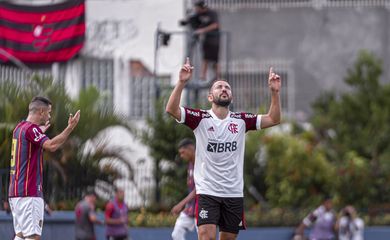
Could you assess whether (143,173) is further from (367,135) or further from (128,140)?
(367,135)

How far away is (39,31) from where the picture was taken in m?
31.3

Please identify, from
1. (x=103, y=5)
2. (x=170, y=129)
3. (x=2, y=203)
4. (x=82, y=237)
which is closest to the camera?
(x=2, y=203)

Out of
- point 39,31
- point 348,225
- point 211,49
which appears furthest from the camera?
point 39,31

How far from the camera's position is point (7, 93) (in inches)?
788

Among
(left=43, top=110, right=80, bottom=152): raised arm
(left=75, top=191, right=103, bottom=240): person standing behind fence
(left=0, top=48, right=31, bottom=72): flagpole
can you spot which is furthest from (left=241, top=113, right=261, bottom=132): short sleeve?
(left=0, top=48, right=31, bottom=72): flagpole

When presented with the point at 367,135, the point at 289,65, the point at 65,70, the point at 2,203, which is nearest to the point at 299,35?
the point at 289,65

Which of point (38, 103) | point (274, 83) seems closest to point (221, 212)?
point (274, 83)

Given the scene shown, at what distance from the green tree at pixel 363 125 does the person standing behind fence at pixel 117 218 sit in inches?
313

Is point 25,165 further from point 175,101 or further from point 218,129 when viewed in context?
point 218,129

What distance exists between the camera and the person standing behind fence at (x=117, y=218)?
77.7 feet

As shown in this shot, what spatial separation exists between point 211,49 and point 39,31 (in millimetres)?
6789

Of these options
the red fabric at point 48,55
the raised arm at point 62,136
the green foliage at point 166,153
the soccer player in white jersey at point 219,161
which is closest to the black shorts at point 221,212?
the soccer player in white jersey at point 219,161

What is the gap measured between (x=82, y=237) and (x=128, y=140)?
9082mm

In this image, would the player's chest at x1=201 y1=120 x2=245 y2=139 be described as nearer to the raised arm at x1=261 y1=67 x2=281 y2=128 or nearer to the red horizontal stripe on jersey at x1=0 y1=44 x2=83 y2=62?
the raised arm at x1=261 y1=67 x2=281 y2=128
